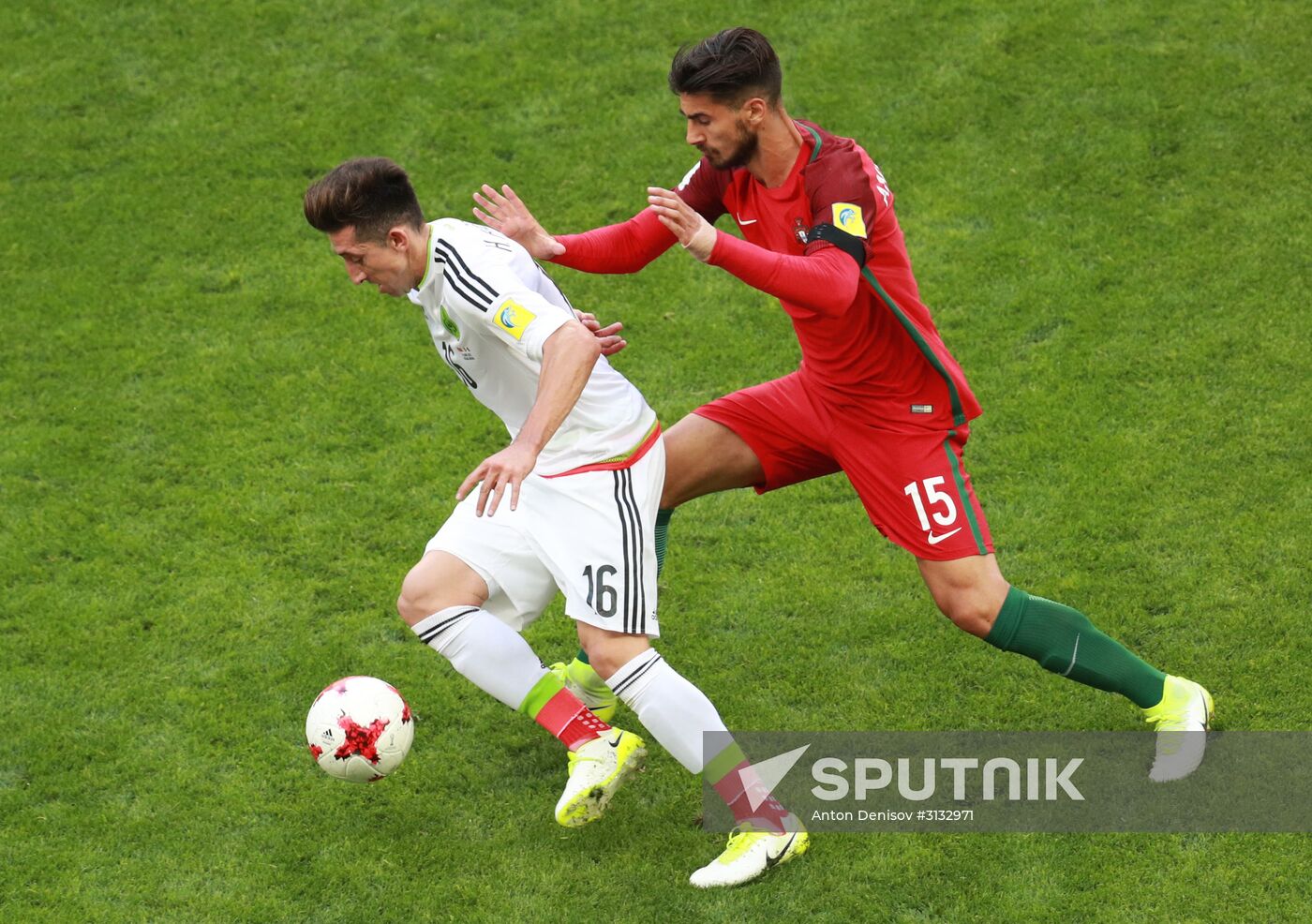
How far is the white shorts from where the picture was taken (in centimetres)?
497

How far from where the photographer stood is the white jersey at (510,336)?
4.72 m

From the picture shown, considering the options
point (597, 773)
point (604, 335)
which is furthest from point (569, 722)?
point (604, 335)

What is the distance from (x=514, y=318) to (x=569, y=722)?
4.79 feet

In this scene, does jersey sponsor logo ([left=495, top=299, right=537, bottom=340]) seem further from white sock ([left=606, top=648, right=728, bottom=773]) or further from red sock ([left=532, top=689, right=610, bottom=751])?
red sock ([left=532, top=689, right=610, bottom=751])

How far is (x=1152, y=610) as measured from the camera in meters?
6.24

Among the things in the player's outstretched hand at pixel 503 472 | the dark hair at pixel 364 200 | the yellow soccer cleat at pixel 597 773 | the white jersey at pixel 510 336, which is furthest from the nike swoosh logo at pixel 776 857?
the dark hair at pixel 364 200

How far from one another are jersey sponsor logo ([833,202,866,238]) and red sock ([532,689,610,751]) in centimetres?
188

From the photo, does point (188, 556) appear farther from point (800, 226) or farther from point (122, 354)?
point (800, 226)

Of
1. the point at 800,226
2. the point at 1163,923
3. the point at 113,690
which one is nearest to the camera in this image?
the point at 1163,923

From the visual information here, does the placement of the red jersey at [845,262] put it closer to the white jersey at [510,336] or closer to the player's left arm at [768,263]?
the player's left arm at [768,263]

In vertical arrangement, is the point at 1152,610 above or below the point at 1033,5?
below

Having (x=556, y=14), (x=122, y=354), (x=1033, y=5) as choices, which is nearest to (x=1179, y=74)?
(x=1033, y=5)

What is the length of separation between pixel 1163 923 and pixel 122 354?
6151 mm

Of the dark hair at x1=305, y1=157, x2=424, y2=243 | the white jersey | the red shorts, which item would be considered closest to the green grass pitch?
the red shorts
